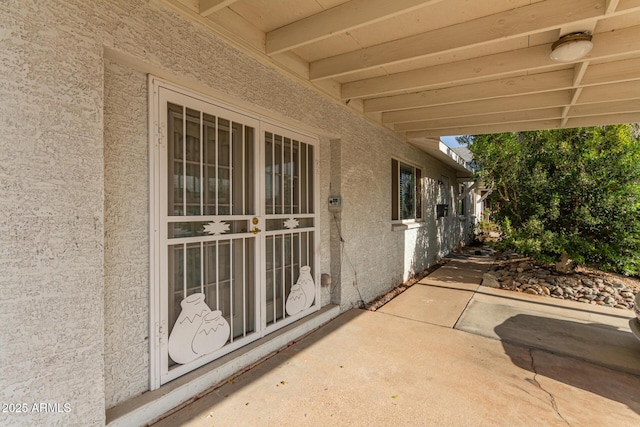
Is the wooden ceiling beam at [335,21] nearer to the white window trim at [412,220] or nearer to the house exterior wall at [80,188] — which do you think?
the house exterior wall at [80,188]

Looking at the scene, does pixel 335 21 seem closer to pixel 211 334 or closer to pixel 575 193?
pixel 211 334

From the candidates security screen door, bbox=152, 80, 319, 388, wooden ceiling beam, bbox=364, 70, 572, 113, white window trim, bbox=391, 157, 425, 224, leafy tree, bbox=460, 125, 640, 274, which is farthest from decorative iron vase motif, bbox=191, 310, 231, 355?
leafy tree, bbox=460, 125, 640, 274

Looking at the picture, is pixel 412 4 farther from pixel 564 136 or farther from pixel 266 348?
pixel 564 136

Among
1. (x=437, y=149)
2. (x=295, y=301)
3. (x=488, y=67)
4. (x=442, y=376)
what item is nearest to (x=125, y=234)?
(x=295, y=301)

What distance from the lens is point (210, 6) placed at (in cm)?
254

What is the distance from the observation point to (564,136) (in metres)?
7.17

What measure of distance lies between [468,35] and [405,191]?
4707 millimetres

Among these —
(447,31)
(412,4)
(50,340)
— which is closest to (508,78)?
(447,31)

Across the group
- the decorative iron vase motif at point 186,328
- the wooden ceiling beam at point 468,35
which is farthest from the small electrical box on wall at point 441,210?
the decorative iron vase motif at point 186,328

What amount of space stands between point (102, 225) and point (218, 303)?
Answer: 1415 millimetres

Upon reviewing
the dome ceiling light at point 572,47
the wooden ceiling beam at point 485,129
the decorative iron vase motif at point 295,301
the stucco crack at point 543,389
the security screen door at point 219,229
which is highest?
the wooden ceiling beam at point 485,129

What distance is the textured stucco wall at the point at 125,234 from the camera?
2.23 meters

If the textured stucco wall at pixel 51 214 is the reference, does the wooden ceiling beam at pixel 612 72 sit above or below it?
above

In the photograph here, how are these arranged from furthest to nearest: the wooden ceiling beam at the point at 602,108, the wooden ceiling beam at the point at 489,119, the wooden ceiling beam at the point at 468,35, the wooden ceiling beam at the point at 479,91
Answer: the wooden ceiling beam at the point at 489,119, the wooden ceiling beam at the point at 602,108, the wooden ceiling beam at the point at 479,91, the wooden ceiling beam at the point at 468,35
